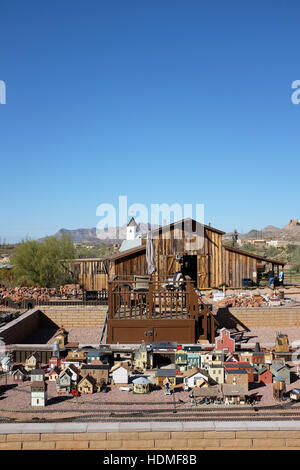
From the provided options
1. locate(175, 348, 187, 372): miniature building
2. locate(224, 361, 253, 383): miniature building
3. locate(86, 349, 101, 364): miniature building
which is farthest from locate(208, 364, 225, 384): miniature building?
locate(86, 349, 101, 364): miniature building

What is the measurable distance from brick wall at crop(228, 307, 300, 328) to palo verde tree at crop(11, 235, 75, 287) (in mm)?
12753

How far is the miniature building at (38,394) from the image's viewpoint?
712 centimetres

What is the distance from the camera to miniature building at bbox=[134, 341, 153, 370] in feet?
30.0

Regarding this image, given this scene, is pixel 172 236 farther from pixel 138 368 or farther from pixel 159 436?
pixel 159 436

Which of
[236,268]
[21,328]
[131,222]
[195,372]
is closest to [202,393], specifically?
[195,372]

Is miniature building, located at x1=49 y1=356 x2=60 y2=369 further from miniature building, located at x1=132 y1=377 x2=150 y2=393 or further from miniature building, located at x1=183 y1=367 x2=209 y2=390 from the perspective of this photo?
miniature building, located at x1=183 y1=367 x2=209 y2=390

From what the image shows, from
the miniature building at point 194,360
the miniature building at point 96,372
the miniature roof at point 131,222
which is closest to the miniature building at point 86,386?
the miniature building at point 96,372

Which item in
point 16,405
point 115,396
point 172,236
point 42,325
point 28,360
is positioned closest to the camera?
point 16,405

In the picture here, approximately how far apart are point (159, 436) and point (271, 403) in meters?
2.55

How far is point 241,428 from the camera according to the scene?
18.7 feet

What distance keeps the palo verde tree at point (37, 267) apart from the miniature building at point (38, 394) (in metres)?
16.9

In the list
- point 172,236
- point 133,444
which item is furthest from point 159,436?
point 172,236

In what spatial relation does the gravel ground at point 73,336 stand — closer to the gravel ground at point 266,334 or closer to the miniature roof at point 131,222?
the gravel ground at point 266,334
